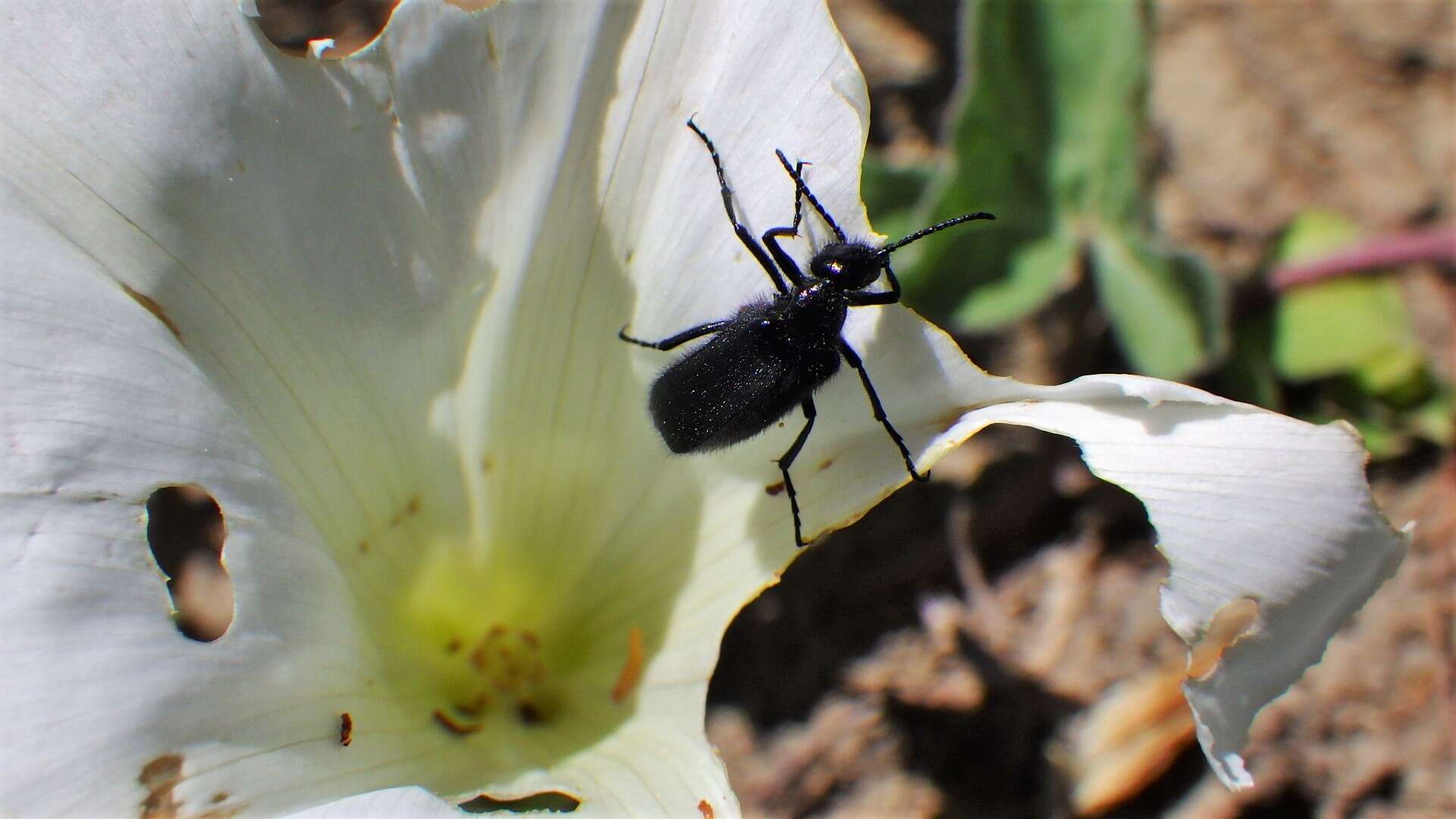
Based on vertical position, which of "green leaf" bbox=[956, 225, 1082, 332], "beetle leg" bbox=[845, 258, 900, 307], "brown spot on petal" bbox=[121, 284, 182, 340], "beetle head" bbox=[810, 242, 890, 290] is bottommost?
"green leaf" bbox=[956, 225, 1082, 332]

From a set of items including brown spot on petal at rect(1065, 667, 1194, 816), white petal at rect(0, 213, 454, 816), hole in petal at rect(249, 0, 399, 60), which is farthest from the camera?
hole in petal at rect(249, 0, 399, 60)

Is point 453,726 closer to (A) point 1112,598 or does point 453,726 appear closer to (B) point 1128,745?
(B) point 1128,745

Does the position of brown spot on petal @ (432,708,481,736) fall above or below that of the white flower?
below

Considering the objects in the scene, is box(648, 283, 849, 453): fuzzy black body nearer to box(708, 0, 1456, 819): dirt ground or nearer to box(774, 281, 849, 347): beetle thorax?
box(774, 281, 849, 347): beetle thorax

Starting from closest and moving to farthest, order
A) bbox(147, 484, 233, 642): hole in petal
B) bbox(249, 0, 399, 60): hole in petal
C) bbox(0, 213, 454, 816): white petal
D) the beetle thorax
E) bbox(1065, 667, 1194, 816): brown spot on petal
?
bbox(0, 213, 454, 816): white petal, the beetle thorax, bbox(1065, 667, 1194, 816): brown spot on petal, bbox(147, 484, 233, 642): hole in petal, bbox(249, 0, 399, 60): hole in petal

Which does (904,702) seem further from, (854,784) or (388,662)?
(388,662)

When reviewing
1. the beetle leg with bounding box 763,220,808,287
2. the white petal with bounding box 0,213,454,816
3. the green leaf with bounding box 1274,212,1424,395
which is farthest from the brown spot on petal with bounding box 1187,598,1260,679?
the white petal with bounding box 0,213,454,816

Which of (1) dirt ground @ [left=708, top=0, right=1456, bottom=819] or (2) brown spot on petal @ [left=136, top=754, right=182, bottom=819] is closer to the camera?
(2) brown spot on petal @ [left=136, top=754, right=182, bottom=819]
